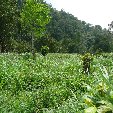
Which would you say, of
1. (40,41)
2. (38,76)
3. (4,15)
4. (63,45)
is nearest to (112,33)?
(63,45)

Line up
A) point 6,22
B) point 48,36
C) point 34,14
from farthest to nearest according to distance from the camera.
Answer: point 48,36
point 6,22
point 34,14

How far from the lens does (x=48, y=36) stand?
56719 millimetres

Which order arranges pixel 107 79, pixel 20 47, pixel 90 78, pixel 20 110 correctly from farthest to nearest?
pixel 20 47 → pixel 90 78 → pixel 20 110 → pixel 107 79

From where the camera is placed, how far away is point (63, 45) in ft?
201

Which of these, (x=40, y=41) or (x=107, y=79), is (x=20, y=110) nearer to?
(x=107, y=79)

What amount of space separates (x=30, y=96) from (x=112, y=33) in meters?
55.8

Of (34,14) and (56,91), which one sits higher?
(34,14)

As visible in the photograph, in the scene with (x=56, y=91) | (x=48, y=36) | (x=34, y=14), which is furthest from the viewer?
(x=48, y=36)

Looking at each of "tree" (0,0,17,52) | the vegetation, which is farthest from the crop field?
"tree" (0,0,17,52)

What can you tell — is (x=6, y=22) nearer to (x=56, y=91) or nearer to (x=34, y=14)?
(x=34, y=14)

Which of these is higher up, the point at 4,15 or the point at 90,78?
the point at 4,15

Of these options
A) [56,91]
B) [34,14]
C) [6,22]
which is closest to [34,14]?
[34,14]

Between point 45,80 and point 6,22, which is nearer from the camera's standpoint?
point 45,80

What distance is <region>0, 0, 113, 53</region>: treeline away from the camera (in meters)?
41.2
